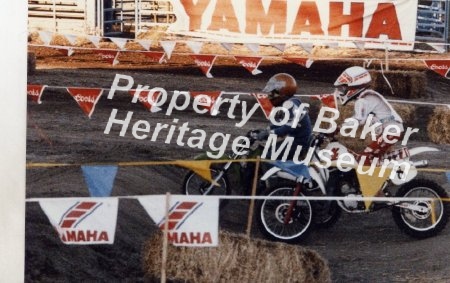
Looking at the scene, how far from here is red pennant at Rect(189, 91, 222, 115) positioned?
973 cm

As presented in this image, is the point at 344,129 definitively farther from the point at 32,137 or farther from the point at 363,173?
the point at 32,137

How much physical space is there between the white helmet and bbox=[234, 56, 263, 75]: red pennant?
2.16 feet

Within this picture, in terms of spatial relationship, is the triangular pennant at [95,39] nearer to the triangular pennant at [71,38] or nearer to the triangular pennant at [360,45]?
the triangular pennant at [71,38]

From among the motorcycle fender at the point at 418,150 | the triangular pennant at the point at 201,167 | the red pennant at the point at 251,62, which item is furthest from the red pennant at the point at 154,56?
the motorcycle fender at the point at 418,150

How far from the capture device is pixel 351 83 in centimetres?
958

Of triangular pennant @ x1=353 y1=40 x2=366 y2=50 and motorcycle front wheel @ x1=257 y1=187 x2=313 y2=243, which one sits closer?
motorcycle front wheel @ x1=257 y1=187 x2=313 y2=243

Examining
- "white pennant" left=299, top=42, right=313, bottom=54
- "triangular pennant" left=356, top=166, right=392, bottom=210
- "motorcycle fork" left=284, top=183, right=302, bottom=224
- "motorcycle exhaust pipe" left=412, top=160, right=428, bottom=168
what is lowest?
"motorcycle fork" left=284, top=183, right=302, bottom=224

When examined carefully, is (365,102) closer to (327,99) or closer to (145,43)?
(327,99)

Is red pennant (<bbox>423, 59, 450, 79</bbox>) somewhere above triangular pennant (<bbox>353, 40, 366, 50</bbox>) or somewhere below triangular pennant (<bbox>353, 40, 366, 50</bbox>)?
below

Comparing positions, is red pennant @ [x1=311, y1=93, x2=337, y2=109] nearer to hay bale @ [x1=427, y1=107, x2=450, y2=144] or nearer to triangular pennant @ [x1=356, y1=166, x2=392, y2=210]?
triangular pennant @ [x1=356, y1=166, x2=392, y2=210]

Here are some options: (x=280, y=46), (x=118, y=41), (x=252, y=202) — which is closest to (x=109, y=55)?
(x=118, y=41)

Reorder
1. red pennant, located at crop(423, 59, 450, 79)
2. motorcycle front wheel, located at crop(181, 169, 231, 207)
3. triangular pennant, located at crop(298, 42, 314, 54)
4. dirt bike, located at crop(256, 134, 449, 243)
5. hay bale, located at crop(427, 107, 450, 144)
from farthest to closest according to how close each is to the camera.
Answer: hay bale, located at crop(427, 107, 450, 144) < red pennant, located at crop(423, 59, 450, 79) < triangular pennant, located at crop(298, 42, 314, 54) < motorcycle front wheel, located at crop(181, 169, 231, 207) < dirt bike, located at crop(256, 134, 449, 243)

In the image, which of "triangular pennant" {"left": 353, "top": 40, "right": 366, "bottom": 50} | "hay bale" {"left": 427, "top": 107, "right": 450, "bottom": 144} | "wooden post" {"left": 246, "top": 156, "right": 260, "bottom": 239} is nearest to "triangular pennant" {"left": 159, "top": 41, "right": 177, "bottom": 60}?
"wooden post" {"left": 246, "top": 156, "right": 260, "bottom": 239}

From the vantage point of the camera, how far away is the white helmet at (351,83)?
9547 millimetres
